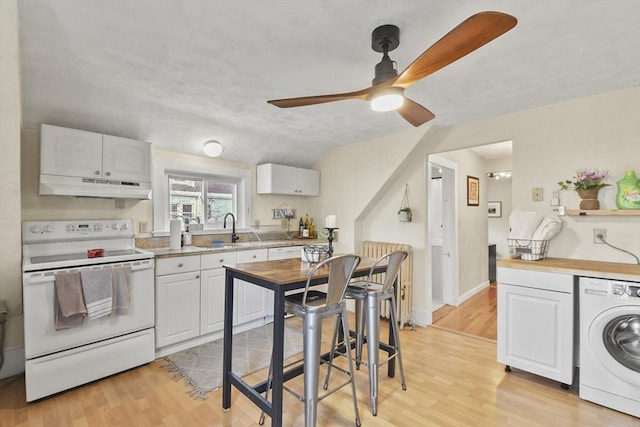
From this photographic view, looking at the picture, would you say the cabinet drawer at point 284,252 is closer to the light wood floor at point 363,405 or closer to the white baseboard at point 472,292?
the light wood floor at point 363,405

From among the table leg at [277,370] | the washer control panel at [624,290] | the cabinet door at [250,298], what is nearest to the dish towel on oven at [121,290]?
the cabinet door at [250,298]

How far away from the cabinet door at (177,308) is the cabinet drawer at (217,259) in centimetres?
11

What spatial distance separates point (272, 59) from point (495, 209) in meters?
5.86

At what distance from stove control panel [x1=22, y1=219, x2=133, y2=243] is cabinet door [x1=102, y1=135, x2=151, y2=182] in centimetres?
48

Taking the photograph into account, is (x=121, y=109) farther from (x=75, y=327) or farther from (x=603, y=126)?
(x=603, y=126)

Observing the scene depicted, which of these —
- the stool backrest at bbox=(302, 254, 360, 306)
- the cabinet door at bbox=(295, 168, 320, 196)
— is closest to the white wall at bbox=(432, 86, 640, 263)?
the stool backrest at bbox=(302, 254, 360, 306)

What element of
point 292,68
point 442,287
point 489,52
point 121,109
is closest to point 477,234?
point 442,287

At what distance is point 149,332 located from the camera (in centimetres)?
262

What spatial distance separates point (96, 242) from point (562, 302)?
3904 millimetres

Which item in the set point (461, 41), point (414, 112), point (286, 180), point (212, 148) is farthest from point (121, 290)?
point (461, 41)

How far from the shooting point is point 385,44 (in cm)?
172

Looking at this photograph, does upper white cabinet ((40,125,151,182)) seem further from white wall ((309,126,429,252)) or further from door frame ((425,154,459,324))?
door frame ((425,154,459,324))

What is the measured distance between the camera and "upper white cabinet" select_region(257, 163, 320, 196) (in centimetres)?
406

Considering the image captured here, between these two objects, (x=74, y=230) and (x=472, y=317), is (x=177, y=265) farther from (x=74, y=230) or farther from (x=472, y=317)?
(x=472, y=317)
